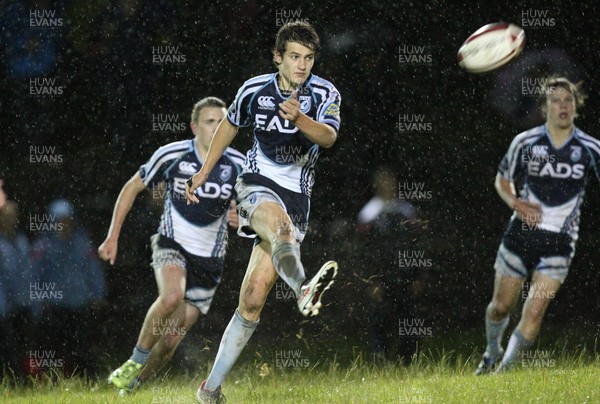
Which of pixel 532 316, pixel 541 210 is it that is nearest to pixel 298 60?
pixel 541 210

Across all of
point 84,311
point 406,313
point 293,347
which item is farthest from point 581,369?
point 84,311

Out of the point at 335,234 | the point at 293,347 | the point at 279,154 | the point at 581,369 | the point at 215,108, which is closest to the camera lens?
the point at 279,154

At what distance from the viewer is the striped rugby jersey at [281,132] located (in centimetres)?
589

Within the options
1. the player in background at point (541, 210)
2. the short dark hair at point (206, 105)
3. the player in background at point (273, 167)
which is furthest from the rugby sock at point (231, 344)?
the player in background at point (541, 210)

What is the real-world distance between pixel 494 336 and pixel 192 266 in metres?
2.83

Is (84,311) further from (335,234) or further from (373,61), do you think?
(373,61)

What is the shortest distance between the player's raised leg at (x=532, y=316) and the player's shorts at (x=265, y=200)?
9.69 ft

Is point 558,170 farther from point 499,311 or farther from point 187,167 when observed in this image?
point 187,167

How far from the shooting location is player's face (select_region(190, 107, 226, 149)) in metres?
8.18

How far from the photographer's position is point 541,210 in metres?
8.21

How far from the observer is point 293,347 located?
955cm

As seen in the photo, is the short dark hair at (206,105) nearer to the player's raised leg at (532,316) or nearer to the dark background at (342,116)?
the dark background at (342,116)

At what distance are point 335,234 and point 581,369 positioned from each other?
3547 millimetres

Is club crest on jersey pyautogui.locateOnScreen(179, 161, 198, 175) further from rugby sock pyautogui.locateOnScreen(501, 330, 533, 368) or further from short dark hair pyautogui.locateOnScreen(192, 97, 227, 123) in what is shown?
rugby sock pyautogui.locateOnScreen(501, 330, 533, 368)
